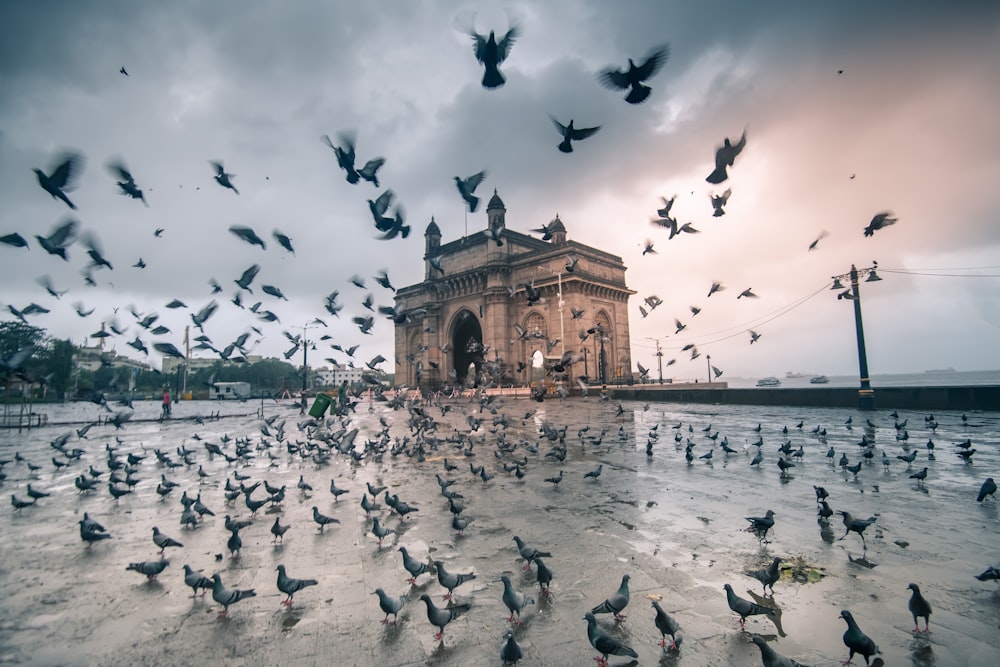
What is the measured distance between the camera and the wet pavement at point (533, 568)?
10.4 ft

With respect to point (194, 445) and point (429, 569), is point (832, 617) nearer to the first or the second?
point (429, 569)

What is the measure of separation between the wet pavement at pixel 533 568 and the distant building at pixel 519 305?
3172 cm

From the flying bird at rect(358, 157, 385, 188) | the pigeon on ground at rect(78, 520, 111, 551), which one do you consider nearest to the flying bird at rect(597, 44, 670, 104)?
the flying bird at rect(358, 157, 385, 188)

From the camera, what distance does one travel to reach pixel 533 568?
179 inches

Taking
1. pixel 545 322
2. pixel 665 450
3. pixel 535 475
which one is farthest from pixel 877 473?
pixel 545 322

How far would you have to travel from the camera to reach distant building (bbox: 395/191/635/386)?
43781 mm

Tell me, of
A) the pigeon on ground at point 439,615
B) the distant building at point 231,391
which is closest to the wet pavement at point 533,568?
the pigeon on ground at point 439,615

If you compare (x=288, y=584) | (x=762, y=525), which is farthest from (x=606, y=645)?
(x=762, y=525)

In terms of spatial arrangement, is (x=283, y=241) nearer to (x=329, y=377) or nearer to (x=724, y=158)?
(x=724, y=158)

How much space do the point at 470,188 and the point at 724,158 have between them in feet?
16.0

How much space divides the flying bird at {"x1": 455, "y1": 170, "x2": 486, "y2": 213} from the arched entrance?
43.1 m

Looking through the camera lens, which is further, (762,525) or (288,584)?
(762,525)

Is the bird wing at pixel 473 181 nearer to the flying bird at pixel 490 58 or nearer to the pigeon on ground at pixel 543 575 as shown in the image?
the flying bird at pixel 490 58

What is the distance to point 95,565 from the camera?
4.86 metres
